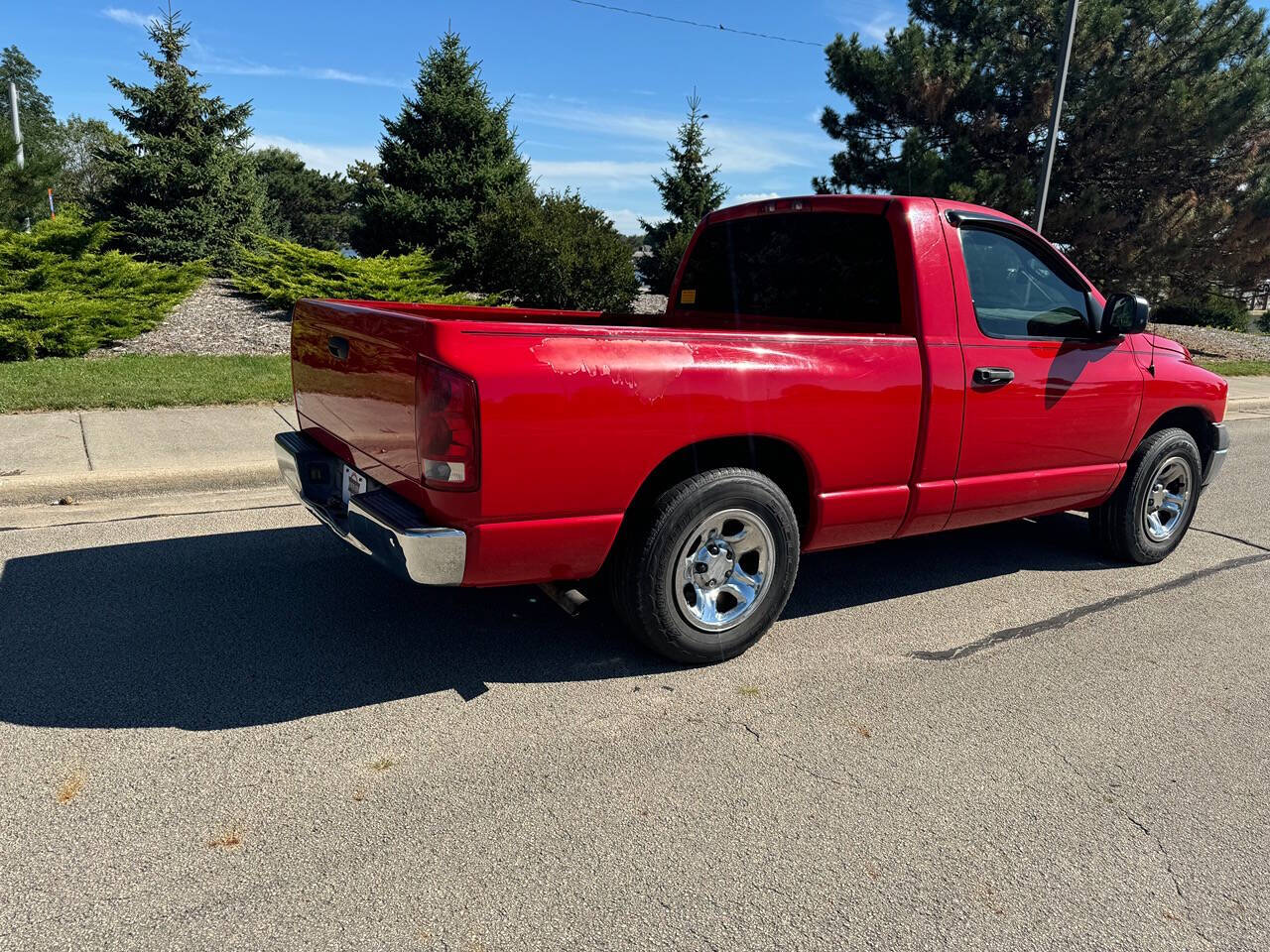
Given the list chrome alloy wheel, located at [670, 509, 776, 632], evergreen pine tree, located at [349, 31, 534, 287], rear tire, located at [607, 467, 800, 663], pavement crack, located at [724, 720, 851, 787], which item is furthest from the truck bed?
evergreen pine tree, located at [349, 31, 534, 287]

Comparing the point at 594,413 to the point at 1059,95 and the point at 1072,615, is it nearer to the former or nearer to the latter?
the point at 1072,615

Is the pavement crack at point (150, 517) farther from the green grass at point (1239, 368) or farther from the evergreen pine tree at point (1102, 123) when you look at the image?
the green grass at point (1239, 368)

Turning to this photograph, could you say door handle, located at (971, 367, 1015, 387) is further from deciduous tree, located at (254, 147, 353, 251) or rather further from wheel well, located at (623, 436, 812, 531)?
deciduous tree, located at (254, 147, 353, 251)

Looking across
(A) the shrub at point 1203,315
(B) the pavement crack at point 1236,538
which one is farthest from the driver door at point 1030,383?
(A) the shrub at point 1203,315

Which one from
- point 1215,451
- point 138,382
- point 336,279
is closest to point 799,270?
point 1215,451

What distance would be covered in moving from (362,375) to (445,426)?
719 mm

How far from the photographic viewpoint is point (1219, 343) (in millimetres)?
21234

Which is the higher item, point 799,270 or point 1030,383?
point 799,270

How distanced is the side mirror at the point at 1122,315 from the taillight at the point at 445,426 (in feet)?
11.1

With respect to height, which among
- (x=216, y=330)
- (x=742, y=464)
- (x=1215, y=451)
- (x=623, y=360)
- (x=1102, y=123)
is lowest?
(x=216, y=330)

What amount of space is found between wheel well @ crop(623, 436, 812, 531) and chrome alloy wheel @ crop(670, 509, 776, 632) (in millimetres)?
220

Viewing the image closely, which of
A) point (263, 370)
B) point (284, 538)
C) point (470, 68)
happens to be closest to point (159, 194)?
point (470, 68)

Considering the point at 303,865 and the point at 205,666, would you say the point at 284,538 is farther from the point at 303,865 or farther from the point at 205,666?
the point at 303,865

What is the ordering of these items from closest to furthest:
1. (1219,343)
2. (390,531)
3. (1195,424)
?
(390,531)
(1195,424)
(1219,343)
